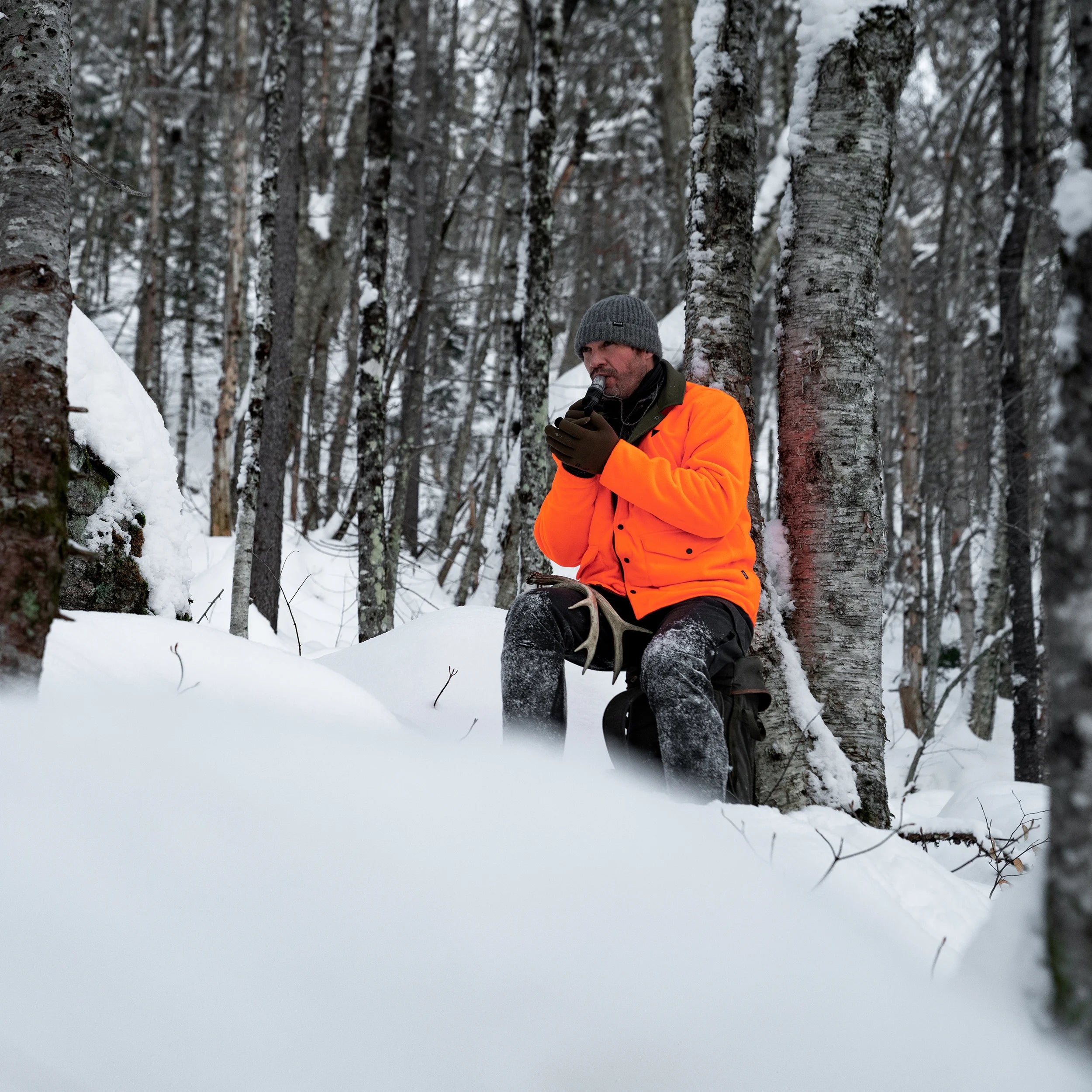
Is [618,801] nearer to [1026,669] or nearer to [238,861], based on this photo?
[238,861]

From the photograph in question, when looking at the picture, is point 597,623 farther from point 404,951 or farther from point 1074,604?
point 1074,604

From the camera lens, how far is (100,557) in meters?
3.52

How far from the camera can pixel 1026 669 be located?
6.66 meters

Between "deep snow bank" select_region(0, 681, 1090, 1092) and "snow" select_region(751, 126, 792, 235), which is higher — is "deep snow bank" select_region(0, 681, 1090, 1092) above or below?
below

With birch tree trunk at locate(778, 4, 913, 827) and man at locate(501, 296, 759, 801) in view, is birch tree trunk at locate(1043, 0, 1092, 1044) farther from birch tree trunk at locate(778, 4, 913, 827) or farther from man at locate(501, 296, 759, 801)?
birch tree trunk at locate(778, 4, 913, 827)

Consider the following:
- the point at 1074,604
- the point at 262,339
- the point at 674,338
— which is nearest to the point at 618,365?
the point at 1074,604

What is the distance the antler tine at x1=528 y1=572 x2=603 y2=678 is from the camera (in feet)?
8.34

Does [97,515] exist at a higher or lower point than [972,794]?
higher

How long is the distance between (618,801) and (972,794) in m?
3.62

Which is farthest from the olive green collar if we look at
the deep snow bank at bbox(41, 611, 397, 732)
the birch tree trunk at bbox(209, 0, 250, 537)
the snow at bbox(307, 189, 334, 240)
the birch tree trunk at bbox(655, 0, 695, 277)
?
the snow at bbox(307, 189, 334, 240)

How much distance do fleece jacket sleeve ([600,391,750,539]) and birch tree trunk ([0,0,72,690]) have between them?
135cm

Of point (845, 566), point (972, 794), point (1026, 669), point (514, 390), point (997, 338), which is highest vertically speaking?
point (997, 338)

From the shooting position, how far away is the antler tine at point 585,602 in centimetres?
254

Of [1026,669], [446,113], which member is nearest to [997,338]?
[1026,669]
